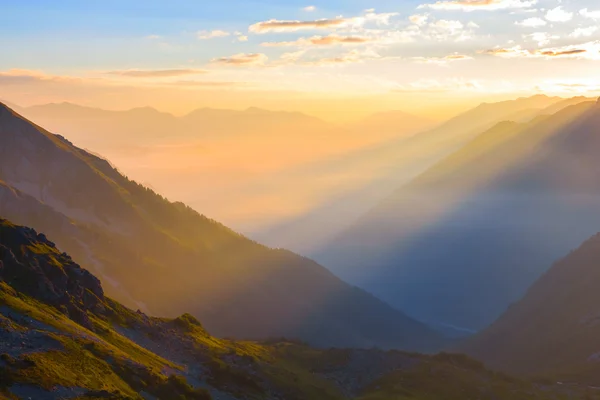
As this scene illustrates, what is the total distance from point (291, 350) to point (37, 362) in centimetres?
10313

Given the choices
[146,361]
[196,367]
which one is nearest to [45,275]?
[146,361]

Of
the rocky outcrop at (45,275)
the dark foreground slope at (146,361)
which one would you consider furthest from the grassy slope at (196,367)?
the rocky outcrop at (45,275)

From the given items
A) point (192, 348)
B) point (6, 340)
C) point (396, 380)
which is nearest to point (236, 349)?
point (192, 348)

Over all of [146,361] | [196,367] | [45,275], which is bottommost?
[196,367]

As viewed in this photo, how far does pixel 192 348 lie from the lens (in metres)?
120

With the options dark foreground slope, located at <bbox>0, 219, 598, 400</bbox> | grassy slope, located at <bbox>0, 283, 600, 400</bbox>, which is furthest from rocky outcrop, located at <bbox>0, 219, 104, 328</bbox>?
grassy slope, located at <bbox>0, 283, 600, 400</bbox>

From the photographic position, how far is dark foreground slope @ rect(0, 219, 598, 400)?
233 ft

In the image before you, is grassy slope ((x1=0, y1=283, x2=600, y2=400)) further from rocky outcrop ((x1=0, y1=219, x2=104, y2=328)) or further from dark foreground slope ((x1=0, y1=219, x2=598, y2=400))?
rocky outcrop ((x1=0, y1=219, x2=104, y2=328))

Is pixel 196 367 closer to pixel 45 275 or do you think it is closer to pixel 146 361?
pixel 146 361

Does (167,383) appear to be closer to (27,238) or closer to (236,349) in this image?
(27,238)

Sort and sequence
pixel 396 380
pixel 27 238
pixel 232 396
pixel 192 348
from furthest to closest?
pixel 396 380
pixel 192 348
pixel 27 238
pixel 232 396

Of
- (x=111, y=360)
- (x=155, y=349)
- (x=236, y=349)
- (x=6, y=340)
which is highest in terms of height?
(x=6, y=340)

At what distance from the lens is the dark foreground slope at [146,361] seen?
71000 mm

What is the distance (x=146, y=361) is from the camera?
311ft
